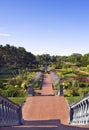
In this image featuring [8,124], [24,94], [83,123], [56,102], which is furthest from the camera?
[24,94]

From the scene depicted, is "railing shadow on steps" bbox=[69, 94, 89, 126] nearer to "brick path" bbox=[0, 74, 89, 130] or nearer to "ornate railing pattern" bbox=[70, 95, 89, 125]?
"ornate railing pattern" bbox=[70, 95, 89, 125]

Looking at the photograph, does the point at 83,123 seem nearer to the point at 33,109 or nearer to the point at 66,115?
the point at 66,115

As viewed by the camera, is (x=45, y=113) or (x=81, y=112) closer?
(x=81, y=112)

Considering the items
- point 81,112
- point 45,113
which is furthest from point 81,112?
point 45,113

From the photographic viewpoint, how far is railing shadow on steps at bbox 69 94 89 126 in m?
10.6

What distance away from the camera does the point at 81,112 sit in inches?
449

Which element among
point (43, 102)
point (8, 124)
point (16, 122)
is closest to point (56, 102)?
point (43, 102)

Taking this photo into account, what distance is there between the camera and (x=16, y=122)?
12375 millimetres

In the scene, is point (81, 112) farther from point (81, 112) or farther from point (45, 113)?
point (45, 113)

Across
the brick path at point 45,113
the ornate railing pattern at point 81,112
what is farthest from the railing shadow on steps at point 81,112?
the brick path at point 45,113

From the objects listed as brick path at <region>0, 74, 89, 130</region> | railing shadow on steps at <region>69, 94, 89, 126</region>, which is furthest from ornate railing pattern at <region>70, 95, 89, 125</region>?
brick path at <region>0, 74, 89, 130</region>

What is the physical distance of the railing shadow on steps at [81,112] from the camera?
10627mm

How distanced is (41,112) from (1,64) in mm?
50881

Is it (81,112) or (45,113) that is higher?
(81,112)
